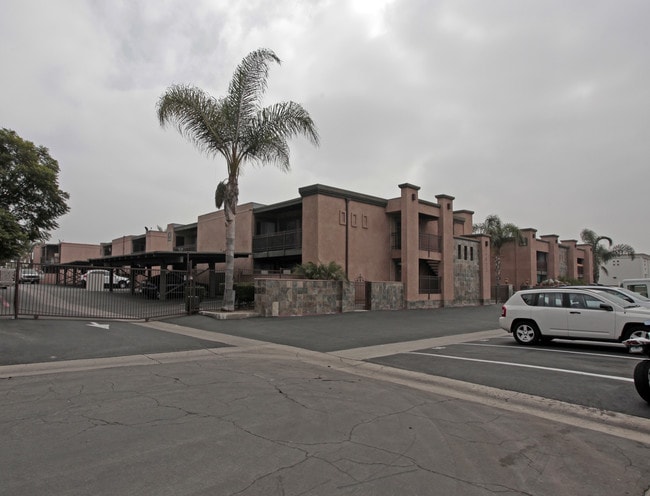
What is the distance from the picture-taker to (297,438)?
16.2 ft

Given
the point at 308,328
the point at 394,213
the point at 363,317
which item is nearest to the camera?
the point at 308,328

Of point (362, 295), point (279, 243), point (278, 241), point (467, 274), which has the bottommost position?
point (362, 295)

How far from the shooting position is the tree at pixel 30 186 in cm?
2925

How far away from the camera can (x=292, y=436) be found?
5000mm

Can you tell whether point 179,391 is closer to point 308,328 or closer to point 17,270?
point 308,328

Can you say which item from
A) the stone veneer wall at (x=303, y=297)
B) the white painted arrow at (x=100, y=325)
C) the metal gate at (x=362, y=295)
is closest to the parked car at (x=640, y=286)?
the stone veneer wall at (x=303, y=297)

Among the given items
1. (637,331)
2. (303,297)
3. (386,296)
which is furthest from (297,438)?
(386,296)

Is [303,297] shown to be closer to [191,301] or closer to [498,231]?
[191,301]

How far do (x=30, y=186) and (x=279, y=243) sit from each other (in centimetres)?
1792

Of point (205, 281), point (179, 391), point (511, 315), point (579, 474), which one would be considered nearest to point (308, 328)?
point (511, 315)

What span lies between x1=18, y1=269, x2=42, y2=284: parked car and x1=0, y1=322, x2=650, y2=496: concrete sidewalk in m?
8.12

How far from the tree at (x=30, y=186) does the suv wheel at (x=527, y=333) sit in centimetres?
2703

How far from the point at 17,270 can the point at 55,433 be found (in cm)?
1111

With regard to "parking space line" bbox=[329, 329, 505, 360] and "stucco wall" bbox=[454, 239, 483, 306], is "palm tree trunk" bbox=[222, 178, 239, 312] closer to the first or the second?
"parking space line" bbox=[329, 329, 505, 360]
